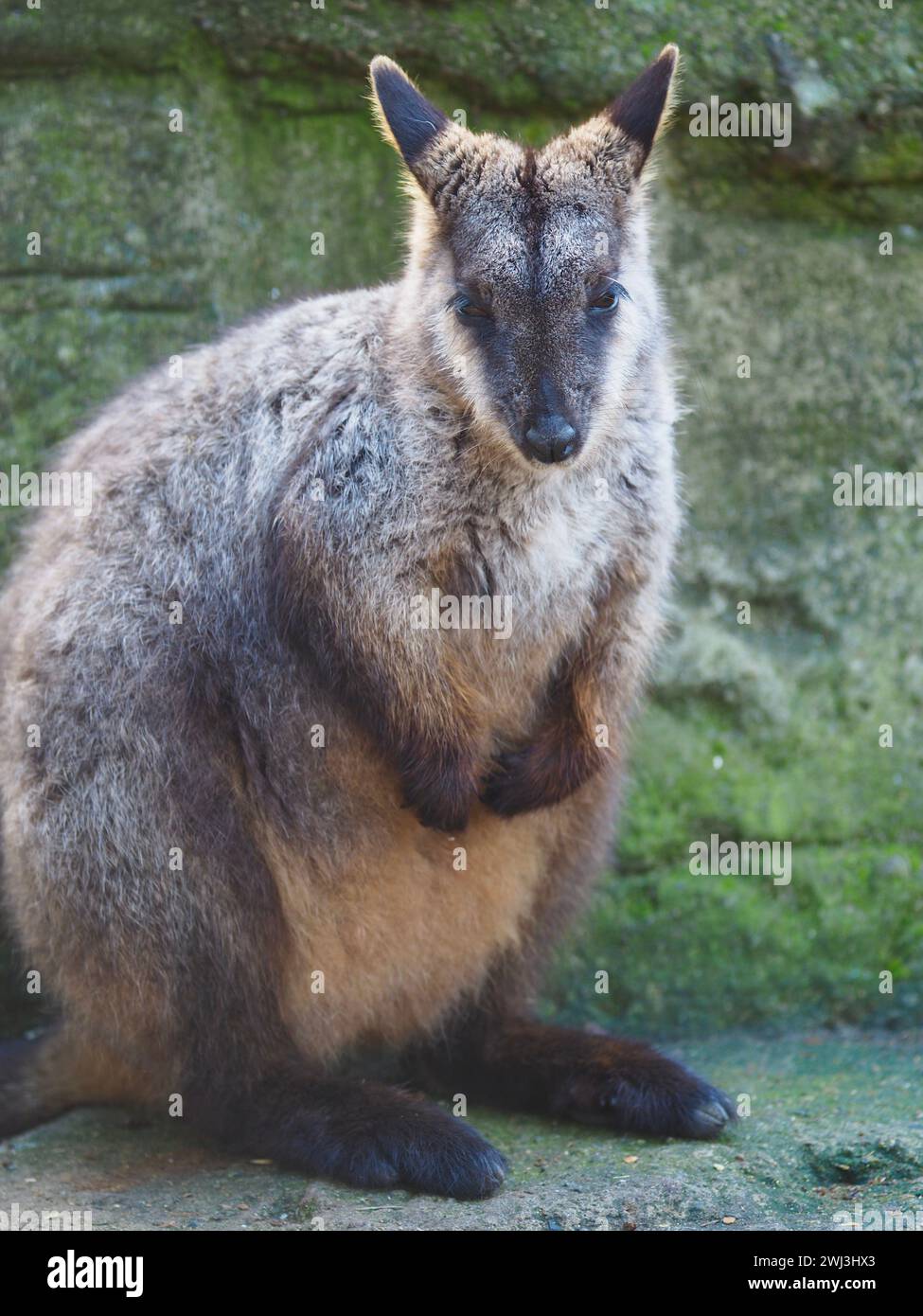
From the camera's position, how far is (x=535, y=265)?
4539 millimetres

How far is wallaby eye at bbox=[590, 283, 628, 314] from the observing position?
15.2ft

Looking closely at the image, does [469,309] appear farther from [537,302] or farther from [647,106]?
[647,106]

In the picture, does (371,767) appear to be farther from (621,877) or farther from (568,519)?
(621,877)

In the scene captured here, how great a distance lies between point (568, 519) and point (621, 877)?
194cm

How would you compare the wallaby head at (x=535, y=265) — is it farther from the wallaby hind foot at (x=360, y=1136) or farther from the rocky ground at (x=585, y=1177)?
the rocky ground at (x=585, y=1177)

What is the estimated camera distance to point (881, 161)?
609 centimetres

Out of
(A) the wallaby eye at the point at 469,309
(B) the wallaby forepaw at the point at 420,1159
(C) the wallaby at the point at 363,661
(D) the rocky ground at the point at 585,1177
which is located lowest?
(D) the rocky ground at the point at 585,1177

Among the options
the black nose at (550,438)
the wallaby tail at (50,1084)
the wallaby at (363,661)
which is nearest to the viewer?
the black nose at (550,438)

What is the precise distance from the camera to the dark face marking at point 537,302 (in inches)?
176

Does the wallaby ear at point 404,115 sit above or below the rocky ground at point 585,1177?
above

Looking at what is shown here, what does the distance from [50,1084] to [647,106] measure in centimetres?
367

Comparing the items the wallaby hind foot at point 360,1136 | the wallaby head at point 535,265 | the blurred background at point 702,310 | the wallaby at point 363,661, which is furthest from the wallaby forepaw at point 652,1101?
the wallaby head at point 535,265

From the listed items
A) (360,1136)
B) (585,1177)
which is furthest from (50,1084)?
(585,1177)

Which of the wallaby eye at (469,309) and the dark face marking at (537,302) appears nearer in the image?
the dark face marking at (537,302)
